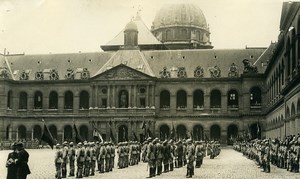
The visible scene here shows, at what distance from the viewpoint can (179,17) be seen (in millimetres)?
85938

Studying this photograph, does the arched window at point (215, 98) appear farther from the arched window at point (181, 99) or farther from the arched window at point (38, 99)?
the arched window at point (38, 99)

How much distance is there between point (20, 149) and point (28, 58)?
2397 inches

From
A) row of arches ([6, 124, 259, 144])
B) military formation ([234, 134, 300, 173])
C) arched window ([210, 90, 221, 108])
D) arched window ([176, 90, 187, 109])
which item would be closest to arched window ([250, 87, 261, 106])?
row of arches ([6, 124, 259, 144])

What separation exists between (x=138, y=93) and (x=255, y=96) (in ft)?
46.0

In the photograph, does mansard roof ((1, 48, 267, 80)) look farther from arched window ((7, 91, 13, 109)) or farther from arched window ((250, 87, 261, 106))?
arched window ((7, 91, 13, 109))

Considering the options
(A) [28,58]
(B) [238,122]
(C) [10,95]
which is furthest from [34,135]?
(B) [238,122]

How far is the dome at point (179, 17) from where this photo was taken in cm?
8556

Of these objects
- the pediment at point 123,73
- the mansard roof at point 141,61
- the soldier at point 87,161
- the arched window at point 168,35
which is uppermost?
the arched window at point 168,35

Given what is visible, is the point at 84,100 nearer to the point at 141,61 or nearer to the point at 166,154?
the point at 141,61

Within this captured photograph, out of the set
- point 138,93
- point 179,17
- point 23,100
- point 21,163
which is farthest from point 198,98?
point 21,163

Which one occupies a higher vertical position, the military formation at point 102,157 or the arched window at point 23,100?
the arched window at point 23,100

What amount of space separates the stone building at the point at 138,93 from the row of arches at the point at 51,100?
126 mm

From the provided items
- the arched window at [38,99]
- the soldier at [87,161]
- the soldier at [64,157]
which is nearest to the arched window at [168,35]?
the arched window at [38,99]

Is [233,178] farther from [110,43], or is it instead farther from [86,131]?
[110,43]
